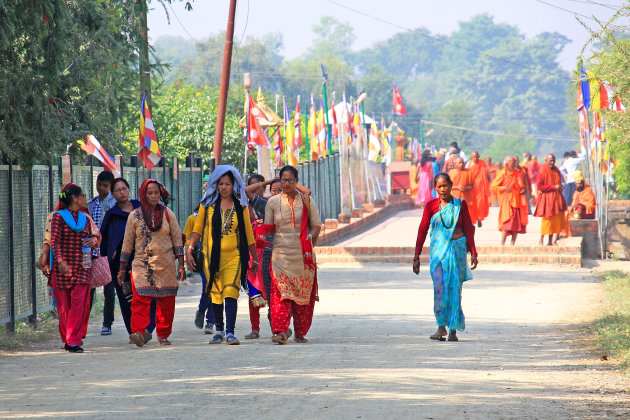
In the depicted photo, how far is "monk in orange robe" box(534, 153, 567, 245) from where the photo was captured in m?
20.4

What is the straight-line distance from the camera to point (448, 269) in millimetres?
10055

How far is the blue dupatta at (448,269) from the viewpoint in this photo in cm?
1005

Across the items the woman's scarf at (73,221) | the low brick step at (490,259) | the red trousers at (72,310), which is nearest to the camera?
the red trousers at (72,310)

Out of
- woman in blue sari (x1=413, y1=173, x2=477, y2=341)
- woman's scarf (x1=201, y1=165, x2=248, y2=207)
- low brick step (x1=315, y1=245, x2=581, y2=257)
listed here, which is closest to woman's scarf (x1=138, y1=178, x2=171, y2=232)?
woman's scarf (x1=201, y1=165, x2=248, y2=207)

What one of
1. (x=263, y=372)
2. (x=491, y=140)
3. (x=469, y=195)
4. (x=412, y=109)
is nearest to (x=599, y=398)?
(x=263, y=372)

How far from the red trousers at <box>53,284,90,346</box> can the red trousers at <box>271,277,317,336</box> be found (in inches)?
66.6

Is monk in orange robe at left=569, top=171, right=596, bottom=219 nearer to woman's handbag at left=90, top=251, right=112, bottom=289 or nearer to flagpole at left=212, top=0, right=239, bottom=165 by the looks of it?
flagpole at left=212, top=0, right=239, bottom=165

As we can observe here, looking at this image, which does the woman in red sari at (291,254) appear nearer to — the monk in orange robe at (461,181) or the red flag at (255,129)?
the red flag at (255,129)

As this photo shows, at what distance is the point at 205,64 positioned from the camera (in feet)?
342

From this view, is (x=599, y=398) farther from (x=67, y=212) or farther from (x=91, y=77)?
(x=91, y=77)

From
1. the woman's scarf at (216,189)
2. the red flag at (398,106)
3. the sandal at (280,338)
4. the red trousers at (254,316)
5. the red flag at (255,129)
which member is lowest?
the sandal at (280,338)

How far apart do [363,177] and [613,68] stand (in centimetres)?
2205

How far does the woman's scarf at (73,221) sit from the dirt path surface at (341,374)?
3.62 ft

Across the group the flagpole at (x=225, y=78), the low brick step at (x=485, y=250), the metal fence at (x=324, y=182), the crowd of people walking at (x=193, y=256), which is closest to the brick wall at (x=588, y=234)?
the low brick step at (x=485, y=250)
